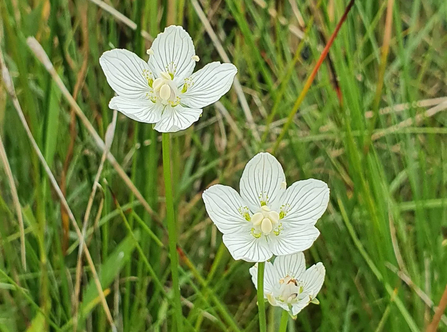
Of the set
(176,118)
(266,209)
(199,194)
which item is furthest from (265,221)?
(199,194)

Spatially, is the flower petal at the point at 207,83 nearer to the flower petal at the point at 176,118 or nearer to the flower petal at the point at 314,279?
the flower petal at the point at 176,118

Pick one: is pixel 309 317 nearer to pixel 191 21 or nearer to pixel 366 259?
pixel 366 259

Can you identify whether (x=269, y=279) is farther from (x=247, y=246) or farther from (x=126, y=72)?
(x=126, y=72)

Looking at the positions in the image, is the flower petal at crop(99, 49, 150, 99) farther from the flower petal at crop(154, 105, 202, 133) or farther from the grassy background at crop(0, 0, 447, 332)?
the grassy background at crop(0, 0, 447, 332)

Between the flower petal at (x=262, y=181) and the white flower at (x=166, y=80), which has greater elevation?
the white flower at (x=166, y=80)

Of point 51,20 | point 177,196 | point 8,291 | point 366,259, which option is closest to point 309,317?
A: point 366,259

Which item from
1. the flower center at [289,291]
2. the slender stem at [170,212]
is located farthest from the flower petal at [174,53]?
the flower center at [289,291]
